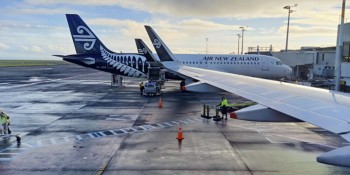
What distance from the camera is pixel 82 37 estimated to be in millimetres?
42906

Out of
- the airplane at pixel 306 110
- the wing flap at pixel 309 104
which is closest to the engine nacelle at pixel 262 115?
the airplane at pixel 306 110

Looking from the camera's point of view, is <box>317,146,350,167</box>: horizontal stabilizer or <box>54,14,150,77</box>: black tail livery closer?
<box>317,146,350,167</box>: horizontal stabilizer

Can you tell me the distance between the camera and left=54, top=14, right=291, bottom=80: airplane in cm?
4278

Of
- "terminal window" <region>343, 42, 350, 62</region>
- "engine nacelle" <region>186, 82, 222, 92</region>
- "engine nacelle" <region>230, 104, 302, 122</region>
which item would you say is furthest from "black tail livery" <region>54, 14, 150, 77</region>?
"engine nacelle" <region>230, 104, 302, 122</region>

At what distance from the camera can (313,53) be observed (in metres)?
56.7

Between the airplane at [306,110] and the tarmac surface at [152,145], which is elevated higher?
the airplane at [306,110]

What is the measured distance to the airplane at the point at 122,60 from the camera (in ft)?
140

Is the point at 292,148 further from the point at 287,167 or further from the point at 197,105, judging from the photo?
the point at 197,105

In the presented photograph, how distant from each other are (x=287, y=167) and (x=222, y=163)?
2.55 m

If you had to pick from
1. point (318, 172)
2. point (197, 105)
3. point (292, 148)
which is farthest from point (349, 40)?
point (318, 172)

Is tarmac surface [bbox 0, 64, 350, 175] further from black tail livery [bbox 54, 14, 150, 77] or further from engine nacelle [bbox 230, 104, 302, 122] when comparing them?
black tail livery [bbox 54, 14, 150, 77]

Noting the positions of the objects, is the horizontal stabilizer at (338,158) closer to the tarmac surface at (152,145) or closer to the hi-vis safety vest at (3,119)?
the tarmac surface at (152,145)

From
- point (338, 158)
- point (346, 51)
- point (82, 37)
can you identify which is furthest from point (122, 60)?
point (338, 158)

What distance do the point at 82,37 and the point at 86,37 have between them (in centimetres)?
52
